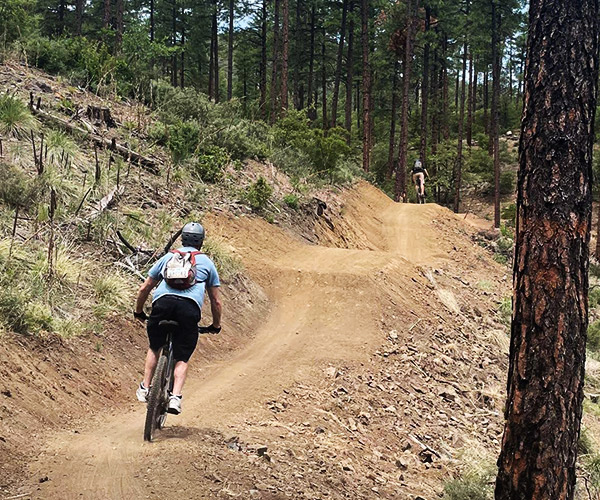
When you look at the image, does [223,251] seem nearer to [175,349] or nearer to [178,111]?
[175,349]

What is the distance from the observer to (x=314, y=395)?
7.37 meters

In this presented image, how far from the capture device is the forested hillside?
16.8m

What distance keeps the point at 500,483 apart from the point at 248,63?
45.4 metres

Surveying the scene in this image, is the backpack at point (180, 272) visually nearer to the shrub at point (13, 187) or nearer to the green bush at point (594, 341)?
the shrub at point (13, 187)

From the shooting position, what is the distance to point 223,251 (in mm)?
10914

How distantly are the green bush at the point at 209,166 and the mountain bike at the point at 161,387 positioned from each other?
8960 millimetres

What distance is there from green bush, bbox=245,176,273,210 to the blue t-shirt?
28.5 ft

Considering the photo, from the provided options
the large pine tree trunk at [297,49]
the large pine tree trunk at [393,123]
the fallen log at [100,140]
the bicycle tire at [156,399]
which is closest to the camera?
the bicycle tire at [156,399]

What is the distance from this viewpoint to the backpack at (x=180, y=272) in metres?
4.82

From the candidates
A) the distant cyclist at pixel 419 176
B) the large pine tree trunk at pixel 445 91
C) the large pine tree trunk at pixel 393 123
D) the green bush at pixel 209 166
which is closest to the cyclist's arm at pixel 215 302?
the green bush at pixel 209 166

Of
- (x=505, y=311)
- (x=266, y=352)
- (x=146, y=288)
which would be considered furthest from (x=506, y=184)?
(x=146, y=288)

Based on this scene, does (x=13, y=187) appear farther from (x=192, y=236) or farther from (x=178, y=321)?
(x=178, y=321)

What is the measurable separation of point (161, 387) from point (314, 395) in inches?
118

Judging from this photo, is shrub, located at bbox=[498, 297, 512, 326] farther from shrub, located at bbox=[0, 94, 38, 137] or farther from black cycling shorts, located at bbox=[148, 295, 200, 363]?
shrub, located at bbox=[0, 94, 38, 137]
